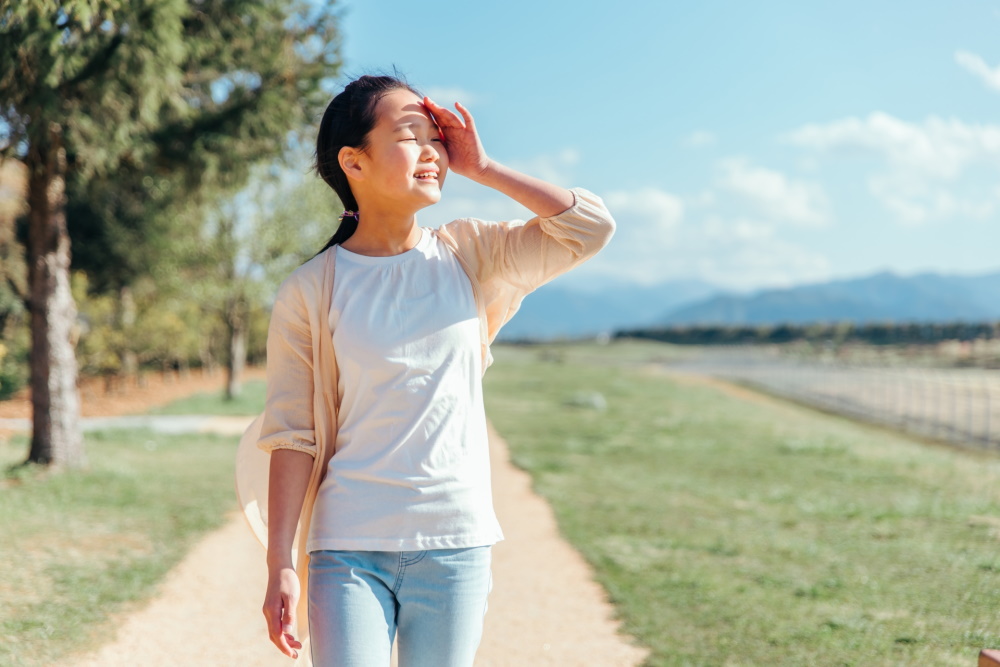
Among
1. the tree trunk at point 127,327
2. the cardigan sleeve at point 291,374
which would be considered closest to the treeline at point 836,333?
the tree trunk at point 127,327

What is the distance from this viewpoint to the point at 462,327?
200cm

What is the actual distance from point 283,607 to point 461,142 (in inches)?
44.3

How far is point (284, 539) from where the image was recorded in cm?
193

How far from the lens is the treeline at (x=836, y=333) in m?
55.7

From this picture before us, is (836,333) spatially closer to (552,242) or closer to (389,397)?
(552,242)

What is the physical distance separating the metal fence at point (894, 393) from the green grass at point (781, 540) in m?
1.48

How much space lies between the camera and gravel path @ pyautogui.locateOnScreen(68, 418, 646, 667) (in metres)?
4.80

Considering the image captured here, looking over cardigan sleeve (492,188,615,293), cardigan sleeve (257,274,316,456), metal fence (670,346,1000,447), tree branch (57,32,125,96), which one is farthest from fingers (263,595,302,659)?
metal fence (670,346,1000,447)

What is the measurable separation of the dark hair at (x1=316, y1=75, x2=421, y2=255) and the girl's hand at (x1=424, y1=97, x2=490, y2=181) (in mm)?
88

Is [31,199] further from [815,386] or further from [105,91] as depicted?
[815,386]

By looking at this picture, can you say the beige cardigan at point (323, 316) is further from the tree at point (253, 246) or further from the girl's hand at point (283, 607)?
the tree at point (253, 246)

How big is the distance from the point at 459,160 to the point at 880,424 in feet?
69.2

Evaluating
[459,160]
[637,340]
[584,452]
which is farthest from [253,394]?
[637,340]

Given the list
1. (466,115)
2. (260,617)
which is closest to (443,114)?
(466,115)
